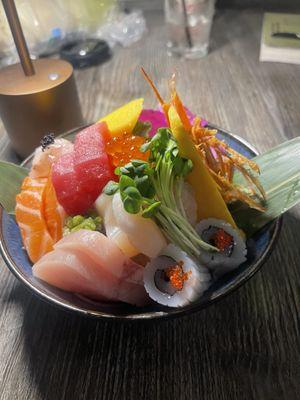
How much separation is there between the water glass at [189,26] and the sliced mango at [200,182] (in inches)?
44.0

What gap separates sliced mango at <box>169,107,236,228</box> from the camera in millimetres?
750

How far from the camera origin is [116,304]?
75 centimetres

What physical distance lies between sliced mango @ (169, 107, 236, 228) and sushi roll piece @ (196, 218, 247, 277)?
1.0 inches

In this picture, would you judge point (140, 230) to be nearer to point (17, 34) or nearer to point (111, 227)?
point (111, 227)

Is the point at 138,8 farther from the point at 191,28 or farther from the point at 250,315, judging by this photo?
the point at 250,315

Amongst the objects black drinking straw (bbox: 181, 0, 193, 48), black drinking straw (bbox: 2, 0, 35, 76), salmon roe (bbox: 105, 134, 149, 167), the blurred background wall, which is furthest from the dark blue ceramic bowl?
the blurred background wall

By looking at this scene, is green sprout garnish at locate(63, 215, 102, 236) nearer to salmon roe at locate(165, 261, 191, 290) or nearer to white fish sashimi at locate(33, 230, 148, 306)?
white fish sashimi at locate(33, 230, 148, 306)

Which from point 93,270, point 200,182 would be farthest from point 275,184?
point 93,270

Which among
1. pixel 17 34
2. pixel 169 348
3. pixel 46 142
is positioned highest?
pixel 17 34

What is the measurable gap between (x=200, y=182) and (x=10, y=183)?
→ 46cm

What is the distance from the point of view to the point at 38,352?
76cm

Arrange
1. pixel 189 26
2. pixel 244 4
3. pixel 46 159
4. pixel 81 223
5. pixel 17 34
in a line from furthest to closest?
pixel 244 4
pixel 189 26
pixel 17 34
pixel 46 159
pixel 81 223

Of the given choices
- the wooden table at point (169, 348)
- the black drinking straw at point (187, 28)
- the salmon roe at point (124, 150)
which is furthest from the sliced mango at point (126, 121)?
the black drinking straw at point (187, 28)

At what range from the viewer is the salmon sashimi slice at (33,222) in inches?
31.6
